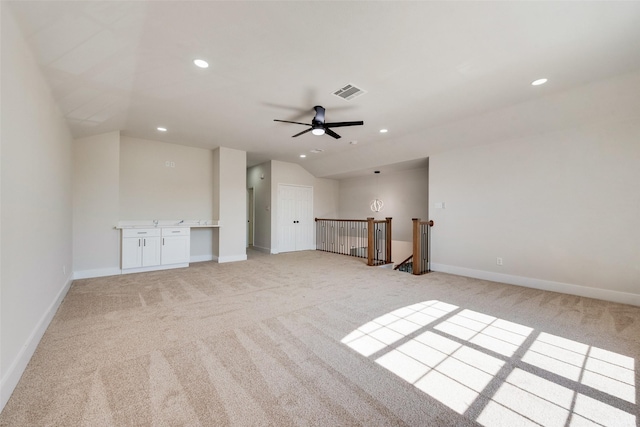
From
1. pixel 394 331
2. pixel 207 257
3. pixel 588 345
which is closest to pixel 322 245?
pixel 207 257

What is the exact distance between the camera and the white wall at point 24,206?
1.69m

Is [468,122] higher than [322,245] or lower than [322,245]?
higher

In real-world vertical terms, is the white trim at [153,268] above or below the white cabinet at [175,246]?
below

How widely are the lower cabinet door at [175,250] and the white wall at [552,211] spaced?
551 centimetres

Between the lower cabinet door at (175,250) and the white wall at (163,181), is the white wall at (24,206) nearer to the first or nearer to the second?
the lower cabinet door at (175,250)

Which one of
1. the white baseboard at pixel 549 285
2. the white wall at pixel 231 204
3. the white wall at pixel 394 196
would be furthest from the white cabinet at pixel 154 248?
the white baseboard at pixel 549 285

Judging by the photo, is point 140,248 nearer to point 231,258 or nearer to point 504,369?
point 231,258

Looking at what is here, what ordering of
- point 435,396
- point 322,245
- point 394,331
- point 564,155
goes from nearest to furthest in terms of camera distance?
point 435,396 < point 394,331 < point 564,155 < point 322,245

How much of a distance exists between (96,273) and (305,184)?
5.57 meters

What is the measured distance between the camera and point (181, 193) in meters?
6.09

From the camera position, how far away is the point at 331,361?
6.61ft

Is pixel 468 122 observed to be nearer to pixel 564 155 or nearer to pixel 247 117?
pixel 564 155

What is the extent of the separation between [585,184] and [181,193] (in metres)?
7.63

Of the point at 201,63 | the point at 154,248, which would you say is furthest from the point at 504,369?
the point at 154,248
